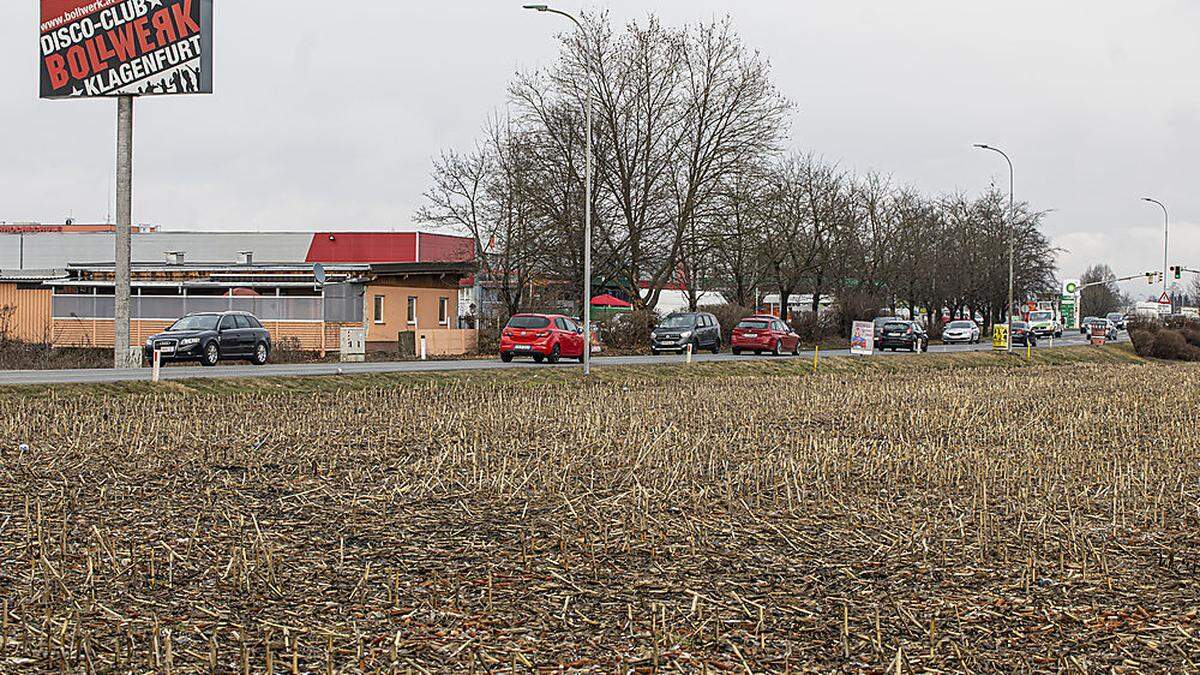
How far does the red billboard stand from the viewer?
3378 cm

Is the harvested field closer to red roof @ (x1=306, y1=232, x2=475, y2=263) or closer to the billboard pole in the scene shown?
the billboard pole

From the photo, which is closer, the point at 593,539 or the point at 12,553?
the point at 12,553

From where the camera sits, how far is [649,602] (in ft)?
26.6

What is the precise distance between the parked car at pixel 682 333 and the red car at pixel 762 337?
1.38 meters

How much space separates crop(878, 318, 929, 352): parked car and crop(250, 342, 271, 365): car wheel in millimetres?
30875

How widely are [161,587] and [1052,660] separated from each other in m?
5.22

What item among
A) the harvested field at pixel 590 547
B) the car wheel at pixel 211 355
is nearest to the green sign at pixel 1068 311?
the car wheel at pixel 211 355

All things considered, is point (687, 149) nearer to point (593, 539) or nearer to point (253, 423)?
point (253, 423)

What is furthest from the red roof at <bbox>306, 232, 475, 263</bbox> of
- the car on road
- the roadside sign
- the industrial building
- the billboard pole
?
the billboard pole

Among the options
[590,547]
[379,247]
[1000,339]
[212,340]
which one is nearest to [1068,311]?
[1000,339]

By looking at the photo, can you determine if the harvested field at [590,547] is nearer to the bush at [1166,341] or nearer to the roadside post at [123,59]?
the roadside post at [123,59]

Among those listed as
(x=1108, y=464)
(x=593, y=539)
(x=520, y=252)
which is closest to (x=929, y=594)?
(x=593, y=539)

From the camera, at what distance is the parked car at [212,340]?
36656 millimetres

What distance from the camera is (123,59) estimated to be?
3434 cm
